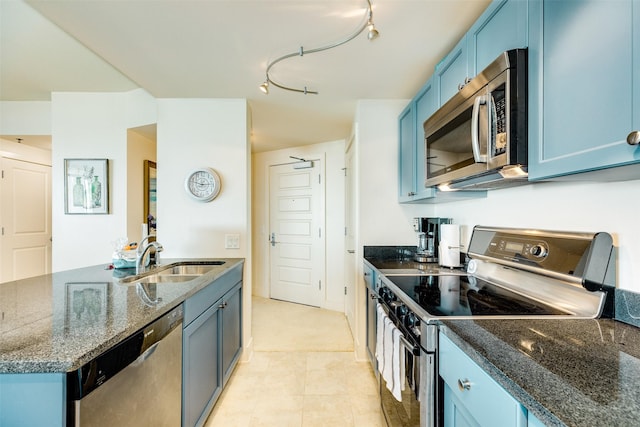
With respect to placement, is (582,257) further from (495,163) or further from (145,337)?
(145,337)

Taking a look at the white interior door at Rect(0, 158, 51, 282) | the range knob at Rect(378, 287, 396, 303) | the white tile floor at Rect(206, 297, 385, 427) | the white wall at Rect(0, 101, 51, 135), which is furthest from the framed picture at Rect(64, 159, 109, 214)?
the range knob at Rect(378, 287, 396, 303)

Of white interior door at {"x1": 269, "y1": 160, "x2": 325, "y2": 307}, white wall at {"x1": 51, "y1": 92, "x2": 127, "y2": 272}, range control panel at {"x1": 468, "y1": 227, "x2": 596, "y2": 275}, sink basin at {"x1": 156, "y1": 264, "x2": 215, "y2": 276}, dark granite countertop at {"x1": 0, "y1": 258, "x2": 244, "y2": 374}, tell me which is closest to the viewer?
dark granite countertop at {"x1": 0, "y1": 258, "x2": 244, "y2": 374}

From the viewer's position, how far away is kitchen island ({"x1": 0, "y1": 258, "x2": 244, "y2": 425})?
74 centimetres

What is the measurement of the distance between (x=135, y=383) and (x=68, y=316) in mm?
334

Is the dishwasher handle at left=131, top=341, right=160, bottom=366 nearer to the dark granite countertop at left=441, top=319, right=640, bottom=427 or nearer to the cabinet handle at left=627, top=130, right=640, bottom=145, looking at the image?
the dark granite countertop at left=441, top=319, right=640, bottom=427

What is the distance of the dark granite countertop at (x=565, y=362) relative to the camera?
0.51 meters

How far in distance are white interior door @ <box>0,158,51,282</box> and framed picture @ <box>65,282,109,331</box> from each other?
3.31 meters

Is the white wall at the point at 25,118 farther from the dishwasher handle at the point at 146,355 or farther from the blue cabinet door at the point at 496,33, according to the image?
the blue cabinet door at the point at 496,33

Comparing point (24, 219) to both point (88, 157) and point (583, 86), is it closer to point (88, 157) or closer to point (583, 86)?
point (88, 157)

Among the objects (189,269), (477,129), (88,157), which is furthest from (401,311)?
(88,157)

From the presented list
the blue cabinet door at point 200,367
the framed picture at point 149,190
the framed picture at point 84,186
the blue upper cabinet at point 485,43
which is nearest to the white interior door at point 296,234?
the framed picture at point 149,190

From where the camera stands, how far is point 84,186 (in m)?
2.74

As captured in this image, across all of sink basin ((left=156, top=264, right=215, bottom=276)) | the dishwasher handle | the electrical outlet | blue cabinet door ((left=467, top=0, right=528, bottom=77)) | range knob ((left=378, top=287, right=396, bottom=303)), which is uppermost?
blue cabinet door ((left=467, top=0, right=528, bottom=77))

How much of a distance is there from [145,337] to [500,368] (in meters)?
1.13
